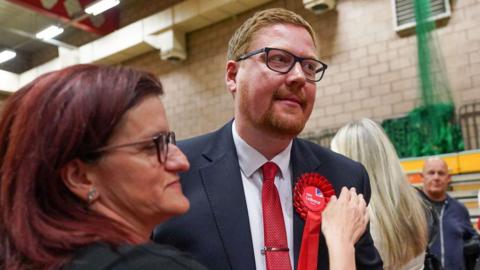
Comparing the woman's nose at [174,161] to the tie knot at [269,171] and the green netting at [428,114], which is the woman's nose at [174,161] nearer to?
the tie knot at [269,171]

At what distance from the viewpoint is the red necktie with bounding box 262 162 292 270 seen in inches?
54.7

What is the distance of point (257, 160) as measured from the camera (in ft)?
5.13

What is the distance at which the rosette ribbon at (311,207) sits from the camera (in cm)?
140

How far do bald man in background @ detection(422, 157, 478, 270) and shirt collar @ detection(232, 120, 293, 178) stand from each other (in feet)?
8.41

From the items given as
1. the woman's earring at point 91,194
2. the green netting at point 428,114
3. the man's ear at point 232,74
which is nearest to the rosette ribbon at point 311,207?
the man's ear at point 232,74

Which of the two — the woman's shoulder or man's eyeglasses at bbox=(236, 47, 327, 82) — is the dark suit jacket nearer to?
man's eyeglasses at bbox=(236, 47, 327, 82)

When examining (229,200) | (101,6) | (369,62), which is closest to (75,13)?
(101,6)

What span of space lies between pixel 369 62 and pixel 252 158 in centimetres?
486

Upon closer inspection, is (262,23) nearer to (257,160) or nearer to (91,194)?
(257,160)

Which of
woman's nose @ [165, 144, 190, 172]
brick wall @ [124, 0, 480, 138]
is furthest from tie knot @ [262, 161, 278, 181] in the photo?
brick wall @ [124, 0, 480, 138]

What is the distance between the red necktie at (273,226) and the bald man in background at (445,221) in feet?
8.68

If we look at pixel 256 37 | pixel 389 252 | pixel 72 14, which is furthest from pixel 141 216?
pixel 72 14

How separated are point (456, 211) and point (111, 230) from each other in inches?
152

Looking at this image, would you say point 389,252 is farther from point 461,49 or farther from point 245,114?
point 461,49
